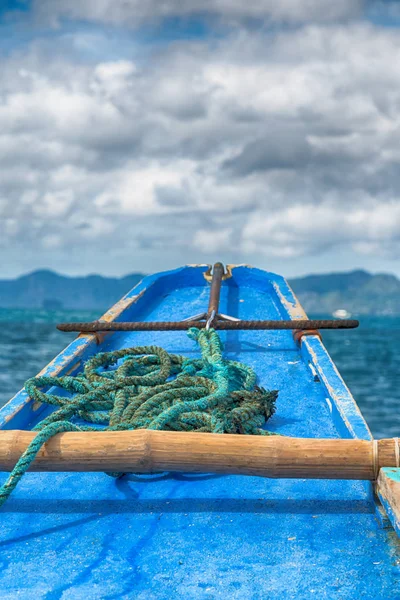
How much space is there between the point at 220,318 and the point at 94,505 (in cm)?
328

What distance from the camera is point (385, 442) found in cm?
277

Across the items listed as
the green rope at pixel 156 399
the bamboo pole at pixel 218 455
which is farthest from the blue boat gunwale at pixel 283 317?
the bamboo pole at pixel 218 455

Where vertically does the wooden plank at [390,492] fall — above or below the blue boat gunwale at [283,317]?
below

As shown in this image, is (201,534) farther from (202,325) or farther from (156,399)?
(202,325)

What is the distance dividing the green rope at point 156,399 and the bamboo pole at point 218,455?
0.18 metres

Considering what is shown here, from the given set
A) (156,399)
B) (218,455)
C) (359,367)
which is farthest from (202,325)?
(359,367)

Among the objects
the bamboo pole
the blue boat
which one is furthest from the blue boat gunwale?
the bamboo pole

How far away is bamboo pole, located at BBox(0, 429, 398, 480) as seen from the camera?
2748 mm

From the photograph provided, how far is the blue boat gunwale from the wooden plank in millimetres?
353

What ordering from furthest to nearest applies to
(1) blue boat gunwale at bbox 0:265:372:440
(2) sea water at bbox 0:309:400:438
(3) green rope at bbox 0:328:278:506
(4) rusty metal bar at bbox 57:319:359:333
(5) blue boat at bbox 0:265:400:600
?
(2) sea water at bbox 0:309:400:438 → (4) rusty metal bar at bbox 57:319:359:333 → (1) blue boat gunwale at bbox 0:265:372:440 → (3) green rope at bbox 0:328:278:506 → (5) blue boat at bbox 0:265:400:600

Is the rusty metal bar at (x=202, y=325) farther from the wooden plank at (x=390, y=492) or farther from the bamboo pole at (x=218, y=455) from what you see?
the wooden plank at (x=390, y=492)

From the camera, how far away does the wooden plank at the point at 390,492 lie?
8.09ft

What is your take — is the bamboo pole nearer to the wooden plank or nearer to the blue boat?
the wooden plank

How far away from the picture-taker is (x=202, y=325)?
5371 millimetres
